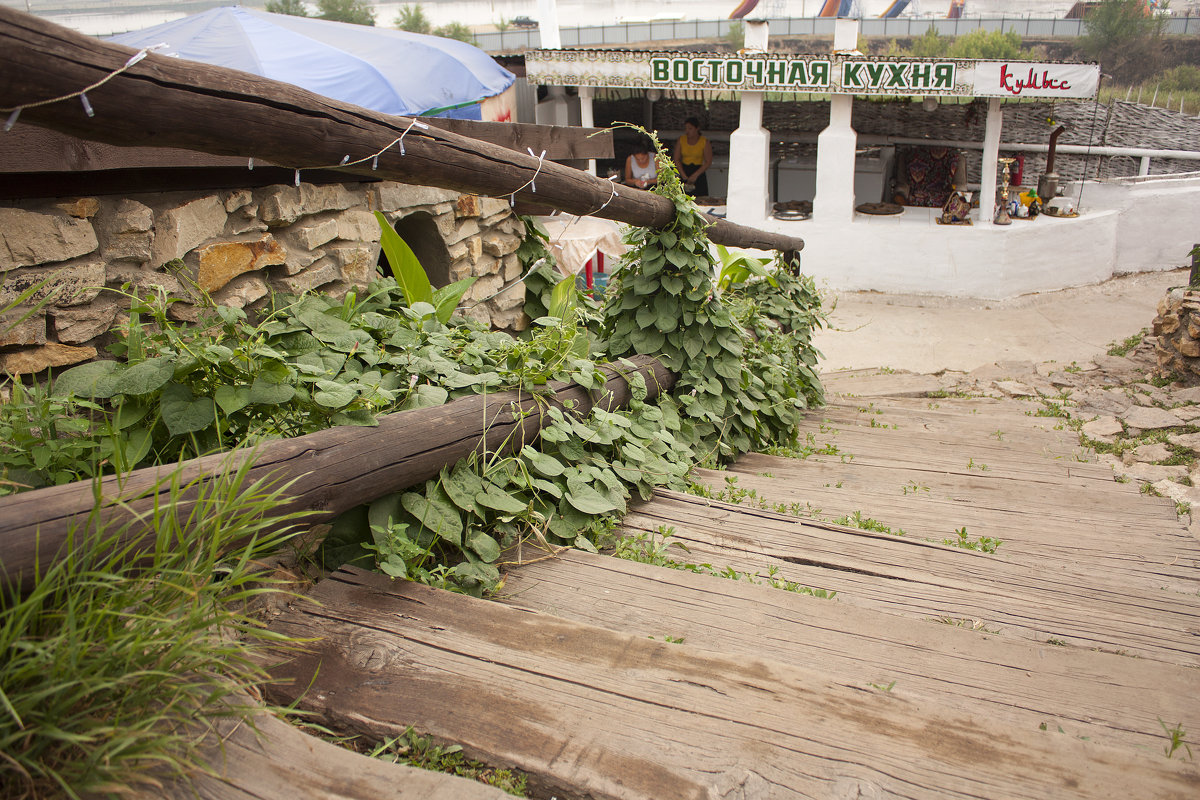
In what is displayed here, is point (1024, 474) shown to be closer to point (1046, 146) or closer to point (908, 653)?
point (908, 653)

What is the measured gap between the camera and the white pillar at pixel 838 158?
1142cm

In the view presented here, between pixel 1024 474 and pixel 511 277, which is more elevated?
pixel 511 277

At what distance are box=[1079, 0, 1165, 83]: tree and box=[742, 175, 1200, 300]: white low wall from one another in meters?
27.4

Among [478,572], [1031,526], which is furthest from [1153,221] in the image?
[478,572]

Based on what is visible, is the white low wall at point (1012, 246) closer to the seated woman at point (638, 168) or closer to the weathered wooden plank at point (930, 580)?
the seated woman at point (638, 168)

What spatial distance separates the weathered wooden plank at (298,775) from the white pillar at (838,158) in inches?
457

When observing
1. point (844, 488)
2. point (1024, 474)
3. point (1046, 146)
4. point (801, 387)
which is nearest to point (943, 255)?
point (1046, 146)

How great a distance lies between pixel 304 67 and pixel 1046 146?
1317 cm

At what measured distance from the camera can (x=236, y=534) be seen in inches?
52.5

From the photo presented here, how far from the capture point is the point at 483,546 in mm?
1869

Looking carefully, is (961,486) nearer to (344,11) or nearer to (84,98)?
(84,98)

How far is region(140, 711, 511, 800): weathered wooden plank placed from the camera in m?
1.08

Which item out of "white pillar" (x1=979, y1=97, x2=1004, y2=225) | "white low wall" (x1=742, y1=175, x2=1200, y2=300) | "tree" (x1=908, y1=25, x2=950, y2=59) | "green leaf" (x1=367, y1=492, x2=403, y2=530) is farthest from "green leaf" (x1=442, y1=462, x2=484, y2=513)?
"tree" (x1=908, y1=25, x2=950, y2=59)

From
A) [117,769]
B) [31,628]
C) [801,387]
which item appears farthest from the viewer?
[801,387]
